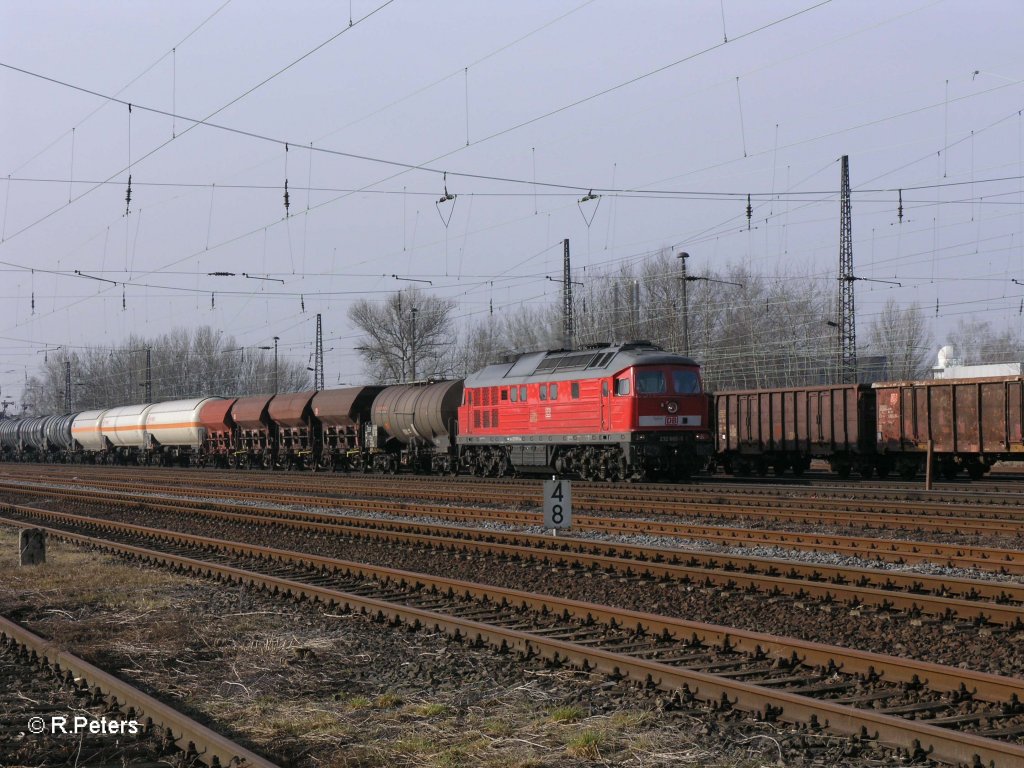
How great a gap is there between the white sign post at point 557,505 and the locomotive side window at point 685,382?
39.7 ft

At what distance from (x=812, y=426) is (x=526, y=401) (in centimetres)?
892

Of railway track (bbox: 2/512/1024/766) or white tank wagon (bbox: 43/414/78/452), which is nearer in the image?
railway track (bbox: 2/512/1024/766)

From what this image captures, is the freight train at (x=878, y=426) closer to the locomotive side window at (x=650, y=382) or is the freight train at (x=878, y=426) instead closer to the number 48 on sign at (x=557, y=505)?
the locomotive side window at (x=650, y=382)

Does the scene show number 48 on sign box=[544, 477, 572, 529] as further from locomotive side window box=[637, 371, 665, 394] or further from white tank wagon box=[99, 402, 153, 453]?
white tank wagon box=[99, 402, 153, 453]

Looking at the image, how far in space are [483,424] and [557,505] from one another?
57.6 feet

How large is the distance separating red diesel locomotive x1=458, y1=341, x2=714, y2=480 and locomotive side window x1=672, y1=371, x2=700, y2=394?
0.09 feet

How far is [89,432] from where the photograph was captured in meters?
61.6

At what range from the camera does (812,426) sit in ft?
104

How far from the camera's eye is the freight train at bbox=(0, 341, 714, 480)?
88.7 ft

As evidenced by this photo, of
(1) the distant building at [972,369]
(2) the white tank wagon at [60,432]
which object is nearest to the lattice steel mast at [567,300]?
(1) the distant building at [972,369]

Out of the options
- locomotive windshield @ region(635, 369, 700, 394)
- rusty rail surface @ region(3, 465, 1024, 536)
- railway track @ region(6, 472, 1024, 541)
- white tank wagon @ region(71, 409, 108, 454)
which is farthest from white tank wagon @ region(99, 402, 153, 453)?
locomotive windshield @ region(635, 369, 700, 394)

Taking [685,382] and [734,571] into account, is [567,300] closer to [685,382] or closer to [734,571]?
[685,382]

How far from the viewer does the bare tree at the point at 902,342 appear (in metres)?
54.4

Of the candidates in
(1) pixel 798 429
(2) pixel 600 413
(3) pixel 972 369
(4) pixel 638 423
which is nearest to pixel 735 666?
(4) pixel 638 423
